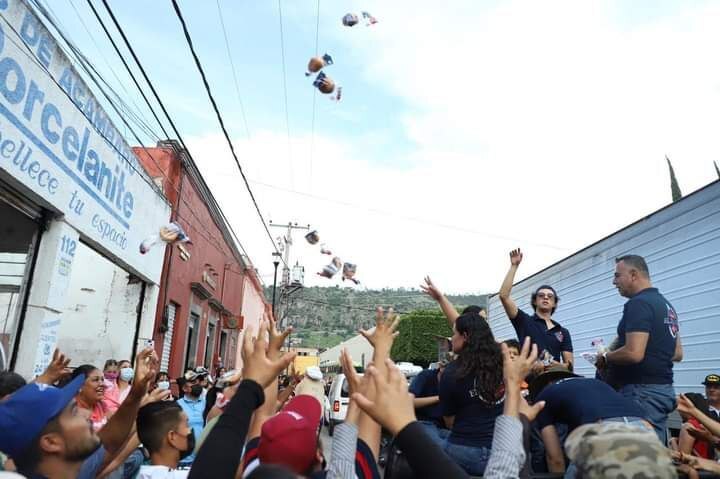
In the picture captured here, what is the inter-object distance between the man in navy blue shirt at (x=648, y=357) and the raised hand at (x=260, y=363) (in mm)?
2576

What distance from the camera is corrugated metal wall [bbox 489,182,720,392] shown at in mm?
5273

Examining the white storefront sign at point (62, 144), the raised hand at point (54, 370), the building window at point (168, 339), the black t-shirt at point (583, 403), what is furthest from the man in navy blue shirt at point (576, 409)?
the building window at point (168, 339)

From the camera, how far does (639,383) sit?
12.0 ft

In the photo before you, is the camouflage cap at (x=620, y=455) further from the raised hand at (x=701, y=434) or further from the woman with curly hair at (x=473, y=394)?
the raised hand at (x=701, y=434)

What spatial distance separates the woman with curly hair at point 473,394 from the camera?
10.0 feet

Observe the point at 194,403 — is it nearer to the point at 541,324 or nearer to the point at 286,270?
the point at 541,324

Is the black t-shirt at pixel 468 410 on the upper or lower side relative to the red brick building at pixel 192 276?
lower

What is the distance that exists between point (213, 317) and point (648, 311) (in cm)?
1803

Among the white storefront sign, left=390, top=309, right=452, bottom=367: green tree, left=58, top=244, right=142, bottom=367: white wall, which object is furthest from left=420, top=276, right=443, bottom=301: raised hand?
left=390, top=309, right=452, bottom=367: green tree

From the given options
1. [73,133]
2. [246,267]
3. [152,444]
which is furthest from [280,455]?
[246,267]

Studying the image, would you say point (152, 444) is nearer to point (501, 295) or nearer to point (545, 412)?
point (545, 412)

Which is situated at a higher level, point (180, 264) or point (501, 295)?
point (180, 264)

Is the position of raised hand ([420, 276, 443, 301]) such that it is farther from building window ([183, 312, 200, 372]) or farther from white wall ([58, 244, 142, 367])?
building window ([183, 312, 200, 372])

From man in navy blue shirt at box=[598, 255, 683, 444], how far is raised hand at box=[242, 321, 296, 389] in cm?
258
